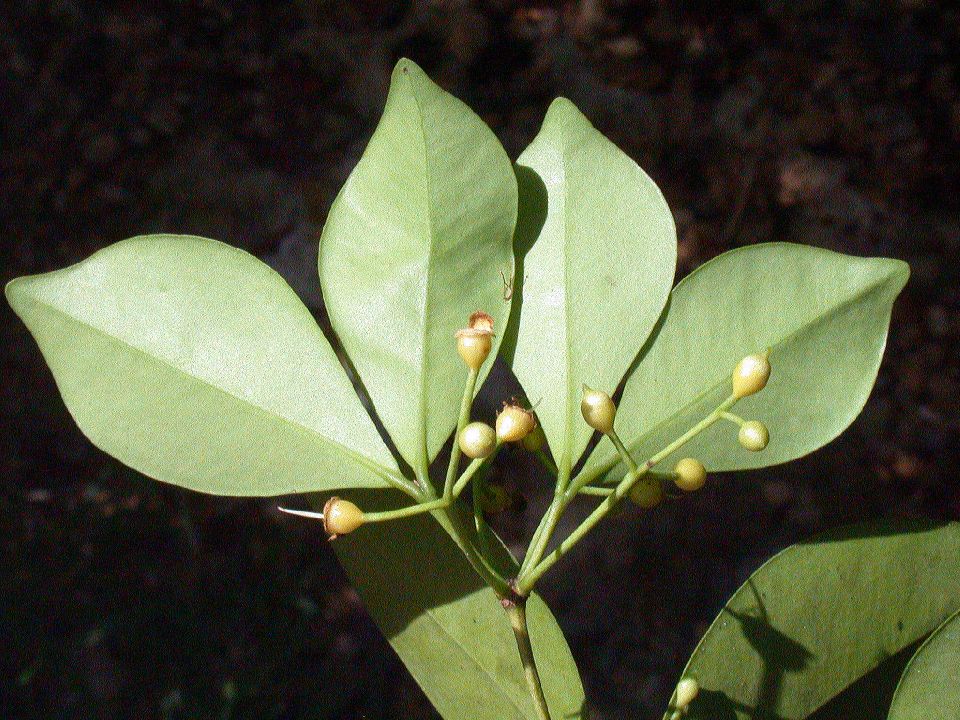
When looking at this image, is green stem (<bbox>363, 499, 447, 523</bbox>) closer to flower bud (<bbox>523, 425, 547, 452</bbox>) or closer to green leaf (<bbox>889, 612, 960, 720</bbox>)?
flower bud (<bbox>523, 425, 547, 452</bbox>)

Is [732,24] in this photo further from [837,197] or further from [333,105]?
[333,105]

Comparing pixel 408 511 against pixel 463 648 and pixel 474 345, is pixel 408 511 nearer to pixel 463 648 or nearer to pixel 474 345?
pixel 474 345

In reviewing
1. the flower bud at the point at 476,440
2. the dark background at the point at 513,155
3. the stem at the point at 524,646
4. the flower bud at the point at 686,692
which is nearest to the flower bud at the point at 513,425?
the flower bud at the point at 476,440

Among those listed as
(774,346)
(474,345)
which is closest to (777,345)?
(774,346)

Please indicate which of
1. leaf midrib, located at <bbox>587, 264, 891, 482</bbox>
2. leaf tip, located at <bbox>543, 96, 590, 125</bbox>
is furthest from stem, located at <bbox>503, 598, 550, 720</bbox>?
leaf tip, located at <bbox>543, 96, 590, 125</bbox>

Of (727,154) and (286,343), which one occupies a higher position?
(286,343)

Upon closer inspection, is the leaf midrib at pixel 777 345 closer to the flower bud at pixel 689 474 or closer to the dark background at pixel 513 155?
the flower bud at pixel 689 474

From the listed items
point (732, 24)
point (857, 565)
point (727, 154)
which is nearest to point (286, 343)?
point (857, 565)
